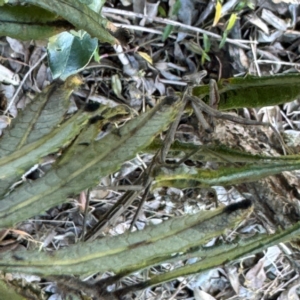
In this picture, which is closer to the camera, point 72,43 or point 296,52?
point 72,43

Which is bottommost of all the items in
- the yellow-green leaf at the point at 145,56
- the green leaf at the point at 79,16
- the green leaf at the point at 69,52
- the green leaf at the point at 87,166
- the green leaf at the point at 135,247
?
the green leaf at the point at 135,247

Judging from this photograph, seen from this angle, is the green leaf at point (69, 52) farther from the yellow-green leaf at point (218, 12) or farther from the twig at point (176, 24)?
the yellow-green leaf at point (218, 12)

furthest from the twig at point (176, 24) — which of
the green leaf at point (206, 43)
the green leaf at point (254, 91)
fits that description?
the green leaf at point (254, 91)

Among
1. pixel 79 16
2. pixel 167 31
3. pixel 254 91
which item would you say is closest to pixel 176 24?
pixel 167 31

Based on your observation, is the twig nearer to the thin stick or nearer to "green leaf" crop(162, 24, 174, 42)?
"green leaf" crop(162, 24, 174, 42)

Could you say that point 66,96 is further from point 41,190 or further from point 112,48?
point 112,48

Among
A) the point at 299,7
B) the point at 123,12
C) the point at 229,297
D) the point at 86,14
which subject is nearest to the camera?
the point at 86,14

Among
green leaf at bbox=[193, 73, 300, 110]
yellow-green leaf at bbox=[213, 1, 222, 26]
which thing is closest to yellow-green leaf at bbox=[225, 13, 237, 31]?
yellow-green leaf at bbox=[213, 1, 222, 26]

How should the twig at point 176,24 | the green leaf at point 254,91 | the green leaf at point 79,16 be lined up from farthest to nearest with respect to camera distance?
1. the twig at point 176,24
2. the green leaf at point 254,91
3. the green leaf at point 79,16

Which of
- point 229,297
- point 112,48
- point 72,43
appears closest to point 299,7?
point 112,48
